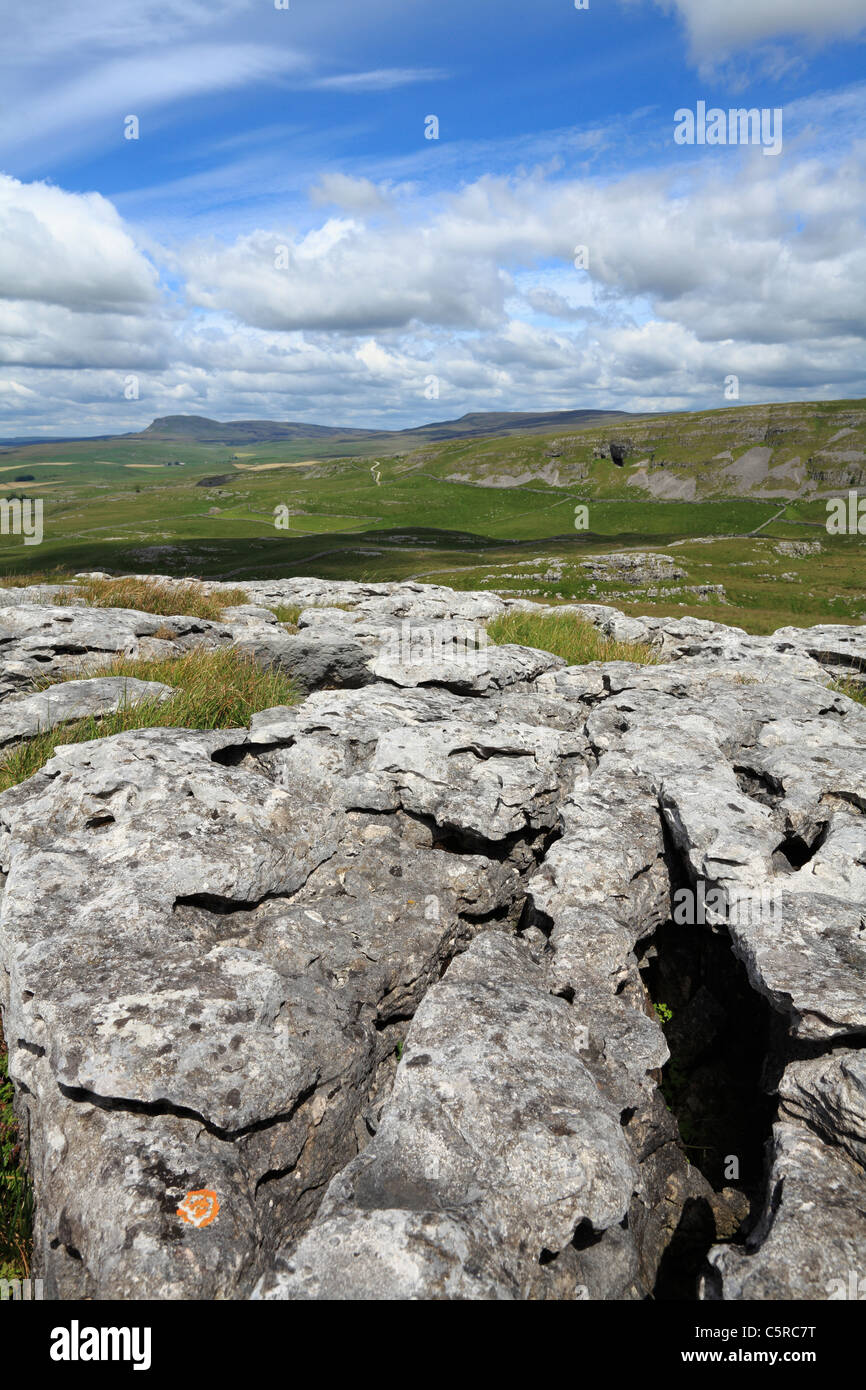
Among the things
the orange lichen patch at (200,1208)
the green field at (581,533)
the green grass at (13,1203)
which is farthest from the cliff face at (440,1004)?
the green field at (581,533)

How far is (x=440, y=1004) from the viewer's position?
5.32 meters

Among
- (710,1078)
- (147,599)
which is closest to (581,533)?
(147,599)

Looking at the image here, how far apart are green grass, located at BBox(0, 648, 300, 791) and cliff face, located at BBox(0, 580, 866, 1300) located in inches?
30.2

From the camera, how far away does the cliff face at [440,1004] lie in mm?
3980

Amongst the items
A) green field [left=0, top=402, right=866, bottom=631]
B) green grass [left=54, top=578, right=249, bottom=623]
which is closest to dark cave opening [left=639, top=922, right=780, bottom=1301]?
green grass [left=54, top=578, right=249, bottom=623]

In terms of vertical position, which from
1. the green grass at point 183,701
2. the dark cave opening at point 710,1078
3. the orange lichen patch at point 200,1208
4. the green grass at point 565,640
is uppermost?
the green grass at point 565,640

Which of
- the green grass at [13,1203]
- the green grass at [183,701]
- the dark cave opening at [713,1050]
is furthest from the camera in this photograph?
the green grass at [183,701]

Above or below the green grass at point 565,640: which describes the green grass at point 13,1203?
below

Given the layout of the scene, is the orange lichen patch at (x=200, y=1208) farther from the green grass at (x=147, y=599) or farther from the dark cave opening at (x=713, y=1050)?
the green grass at (x=147, y=599)

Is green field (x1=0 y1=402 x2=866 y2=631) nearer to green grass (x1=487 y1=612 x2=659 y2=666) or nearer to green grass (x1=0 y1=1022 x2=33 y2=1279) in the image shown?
green grass (x1=487 y1=612 x2=659 y2=666)

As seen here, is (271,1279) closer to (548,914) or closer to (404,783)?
(548,914)

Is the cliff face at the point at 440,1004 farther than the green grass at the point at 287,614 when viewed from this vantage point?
No

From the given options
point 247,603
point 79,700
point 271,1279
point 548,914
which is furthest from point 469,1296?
point 247,603

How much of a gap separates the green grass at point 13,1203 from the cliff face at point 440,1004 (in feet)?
1.57
